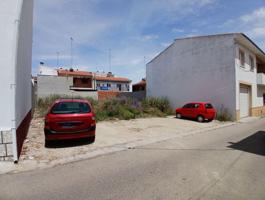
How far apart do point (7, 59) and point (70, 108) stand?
2806 millimetres

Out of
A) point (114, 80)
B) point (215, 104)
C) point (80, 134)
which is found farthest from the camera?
point (114, 80)

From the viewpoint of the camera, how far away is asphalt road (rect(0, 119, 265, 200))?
3627 mm

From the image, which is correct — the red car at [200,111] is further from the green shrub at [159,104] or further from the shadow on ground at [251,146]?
the shadow on ground at [251,146]

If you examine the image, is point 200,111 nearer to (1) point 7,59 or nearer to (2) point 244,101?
(2) point 244,101

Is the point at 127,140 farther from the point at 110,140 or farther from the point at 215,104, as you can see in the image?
the point at 215,104

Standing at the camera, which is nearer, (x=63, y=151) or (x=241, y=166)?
(x=241, y=166)

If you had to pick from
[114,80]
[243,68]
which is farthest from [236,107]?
[114,80]

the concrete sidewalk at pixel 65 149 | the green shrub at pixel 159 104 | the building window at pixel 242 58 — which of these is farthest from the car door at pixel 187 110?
the concrete sidewalk at pixel 65 149

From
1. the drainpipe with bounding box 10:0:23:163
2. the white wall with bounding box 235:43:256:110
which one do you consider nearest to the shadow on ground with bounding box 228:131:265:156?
the drainpipe with bounding box 10:0:23:163

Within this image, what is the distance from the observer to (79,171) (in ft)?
15.9

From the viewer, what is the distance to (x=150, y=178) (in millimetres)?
4352

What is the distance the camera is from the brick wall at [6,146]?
5285 millimetres

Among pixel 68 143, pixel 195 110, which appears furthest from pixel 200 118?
pixel 68 143

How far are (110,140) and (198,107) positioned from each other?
9.75 m
